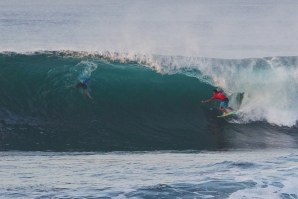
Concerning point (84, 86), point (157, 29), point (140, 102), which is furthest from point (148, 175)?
point (157, 29)

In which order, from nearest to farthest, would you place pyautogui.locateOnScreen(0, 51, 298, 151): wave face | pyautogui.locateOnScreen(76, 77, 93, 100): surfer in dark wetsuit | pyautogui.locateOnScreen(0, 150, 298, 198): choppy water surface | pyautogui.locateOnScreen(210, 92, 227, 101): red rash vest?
1. pyautogui.locateOnScreen(0, 150, 298, 198): choppy water surface
2. pyautogui.locateOnScreen(0, 51, 298, 151): wave face
3. pyautogui.locateOnScreen(210, 92, 227, 101): red rash vest
4. pyautogui.locateOnScreen(76, 77, 93, 100): surfer in dark wetsuit

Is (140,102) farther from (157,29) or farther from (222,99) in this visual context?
(157,29)

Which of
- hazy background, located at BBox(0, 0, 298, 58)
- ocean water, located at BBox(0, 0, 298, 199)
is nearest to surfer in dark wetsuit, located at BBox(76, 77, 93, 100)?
ocean water, located at BBox(0, 0, 298, 199)

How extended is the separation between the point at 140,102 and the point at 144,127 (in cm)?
200

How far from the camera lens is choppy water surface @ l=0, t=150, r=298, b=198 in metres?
13.0

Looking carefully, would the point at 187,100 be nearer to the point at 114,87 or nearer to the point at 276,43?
the point at 114,87

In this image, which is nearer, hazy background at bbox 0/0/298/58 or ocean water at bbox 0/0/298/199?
ocean water at bbox 0/0/298/199

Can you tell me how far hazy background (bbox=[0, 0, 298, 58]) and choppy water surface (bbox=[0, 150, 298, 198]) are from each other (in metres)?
18.0

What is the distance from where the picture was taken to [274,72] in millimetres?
24000

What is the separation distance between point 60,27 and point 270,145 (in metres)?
33.3

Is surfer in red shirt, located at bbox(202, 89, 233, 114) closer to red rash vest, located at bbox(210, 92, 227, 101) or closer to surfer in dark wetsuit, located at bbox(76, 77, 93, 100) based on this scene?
red rash vest, located at bbox(210, 92, 227, 101)

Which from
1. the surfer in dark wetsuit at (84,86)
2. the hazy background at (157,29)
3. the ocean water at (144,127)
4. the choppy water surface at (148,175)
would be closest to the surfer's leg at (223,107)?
the ocean water at (144,127)

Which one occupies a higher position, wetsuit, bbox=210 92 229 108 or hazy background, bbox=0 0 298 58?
hazy background, bbox=0 0 298 58

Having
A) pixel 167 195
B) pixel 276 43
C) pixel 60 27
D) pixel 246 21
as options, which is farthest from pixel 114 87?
pixel 246 21
